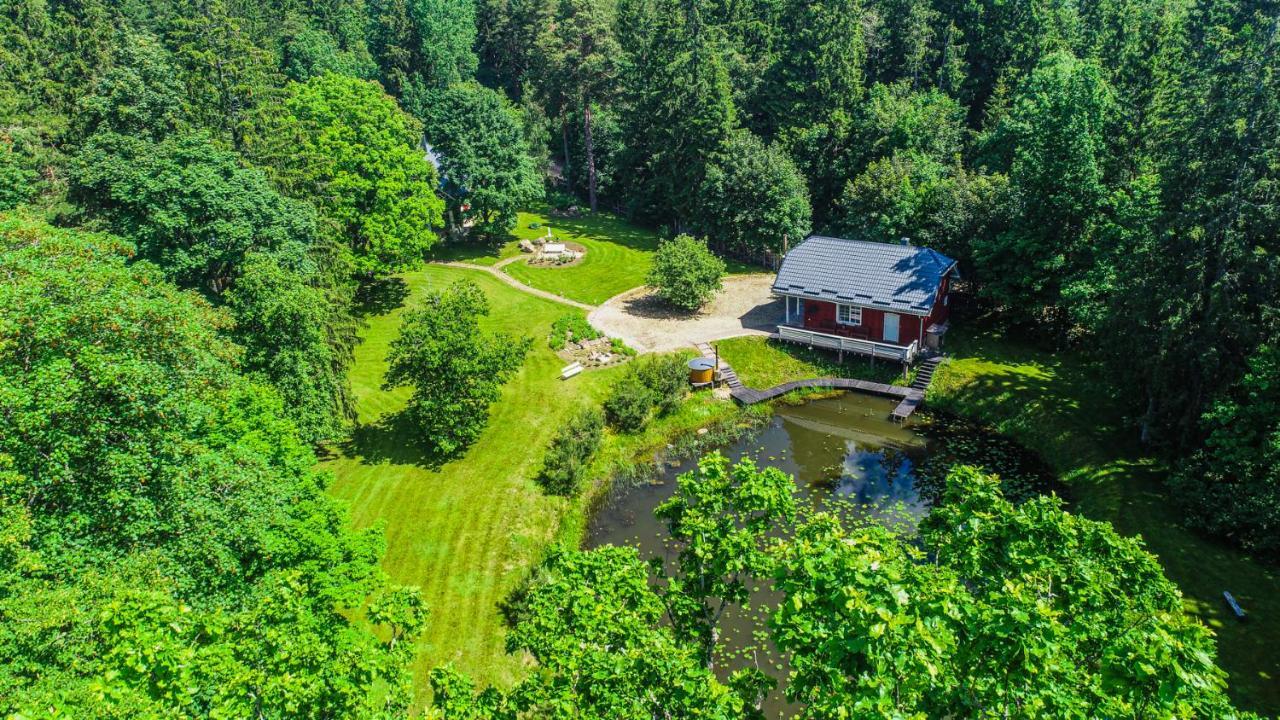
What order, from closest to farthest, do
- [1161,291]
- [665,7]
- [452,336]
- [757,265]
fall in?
[1161,291] → [452,336] → [757,265] → [665,7]

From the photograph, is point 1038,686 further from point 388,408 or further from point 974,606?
point 388,408

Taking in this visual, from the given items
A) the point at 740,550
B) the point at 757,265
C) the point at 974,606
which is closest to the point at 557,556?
the point at 740,550

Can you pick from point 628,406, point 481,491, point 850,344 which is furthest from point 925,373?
point 481,491

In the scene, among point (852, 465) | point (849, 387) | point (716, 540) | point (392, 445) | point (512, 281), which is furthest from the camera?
point (512, 281)

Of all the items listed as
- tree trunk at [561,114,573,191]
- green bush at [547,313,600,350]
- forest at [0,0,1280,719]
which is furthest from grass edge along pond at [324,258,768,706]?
tree trunk at [561,114,573,191]

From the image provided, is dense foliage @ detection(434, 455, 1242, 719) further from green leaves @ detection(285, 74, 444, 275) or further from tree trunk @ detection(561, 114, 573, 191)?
tree trunk @ detection(561, 114, 573, 191)

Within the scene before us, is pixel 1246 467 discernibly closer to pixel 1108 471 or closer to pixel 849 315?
pixel 1108 471
